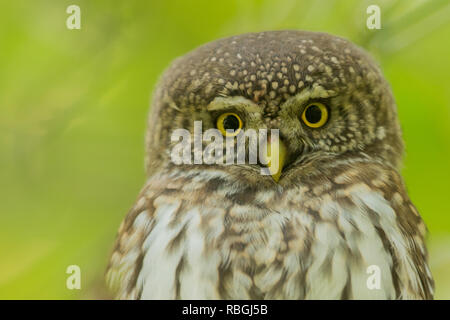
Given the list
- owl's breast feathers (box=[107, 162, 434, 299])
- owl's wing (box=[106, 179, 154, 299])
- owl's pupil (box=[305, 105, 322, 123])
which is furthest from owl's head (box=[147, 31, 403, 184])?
owl's wing (box=[106, 179, 154, 299])

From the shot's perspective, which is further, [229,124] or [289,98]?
[229,124]

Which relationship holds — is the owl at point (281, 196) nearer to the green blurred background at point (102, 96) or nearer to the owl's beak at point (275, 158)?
the owl's beak at point (275, 158)

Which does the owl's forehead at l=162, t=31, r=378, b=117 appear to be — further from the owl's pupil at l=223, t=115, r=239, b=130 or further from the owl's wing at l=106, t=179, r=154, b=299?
the owl's wing at l=106, t=179, r=154, b=299

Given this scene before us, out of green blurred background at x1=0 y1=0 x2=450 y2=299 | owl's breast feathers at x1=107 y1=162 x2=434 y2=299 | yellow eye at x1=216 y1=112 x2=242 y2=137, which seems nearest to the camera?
owl's breast feathers at x1=107 y1=162 x2=434 y2=299

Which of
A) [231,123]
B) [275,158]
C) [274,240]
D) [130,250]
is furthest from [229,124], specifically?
[130,250]

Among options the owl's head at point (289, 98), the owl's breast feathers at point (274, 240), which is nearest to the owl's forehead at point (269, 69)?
the owl's head at point (289, 98)

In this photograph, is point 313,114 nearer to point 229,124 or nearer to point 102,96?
point 229,124
